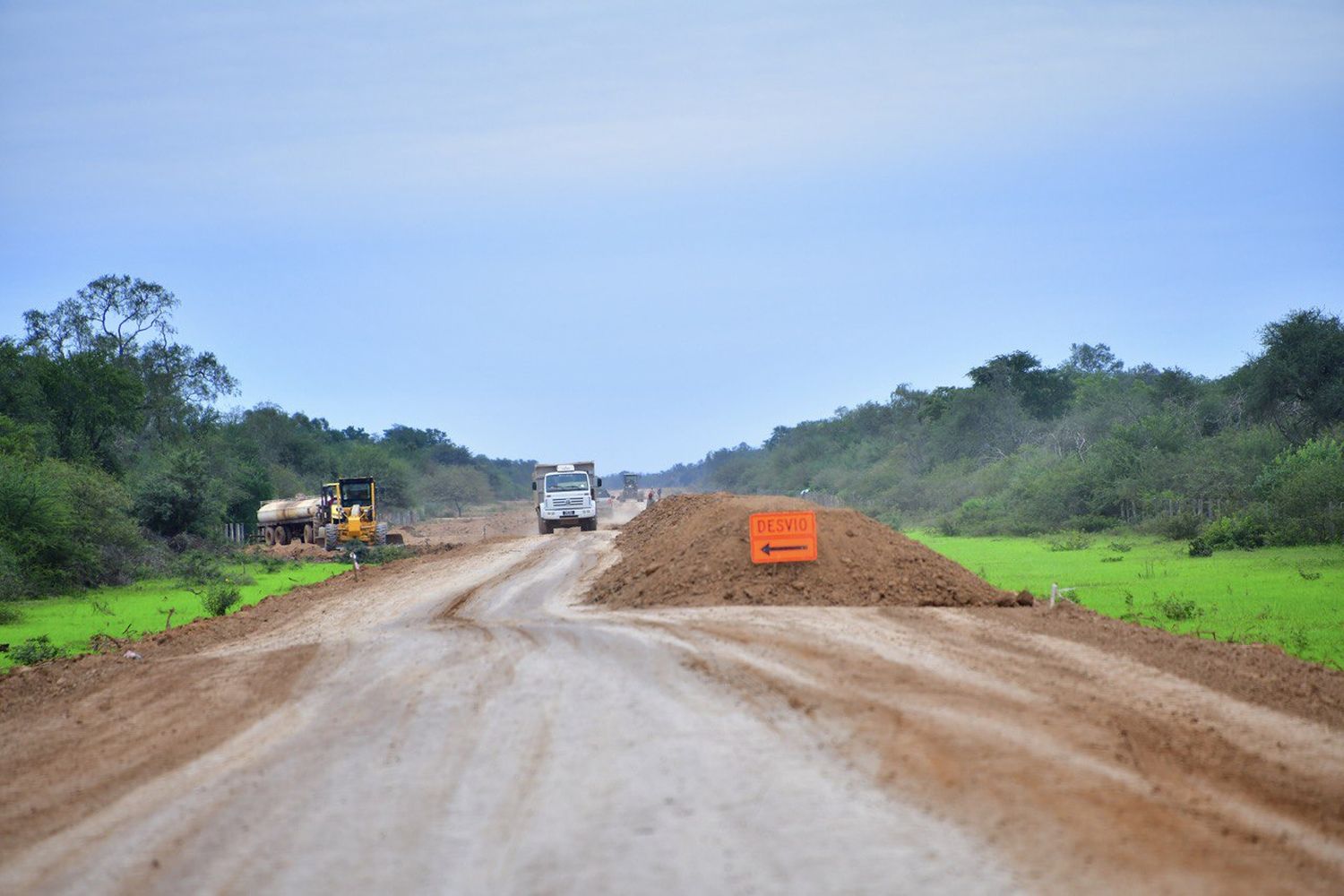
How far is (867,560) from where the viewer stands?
1905 cm

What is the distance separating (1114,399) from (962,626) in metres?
62.3

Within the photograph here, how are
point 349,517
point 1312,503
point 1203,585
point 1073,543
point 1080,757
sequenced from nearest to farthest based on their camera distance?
point 1080,757, point 1203,585, point 1312,503, point 1073,543, point 349,517

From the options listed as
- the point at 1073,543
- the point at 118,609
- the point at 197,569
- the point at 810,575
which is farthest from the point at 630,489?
the point at 810,575

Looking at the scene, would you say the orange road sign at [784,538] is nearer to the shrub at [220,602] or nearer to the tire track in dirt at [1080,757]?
the tire track in dirt at [1080,757]

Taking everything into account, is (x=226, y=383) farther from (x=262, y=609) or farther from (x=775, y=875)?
(x=775, y=875)

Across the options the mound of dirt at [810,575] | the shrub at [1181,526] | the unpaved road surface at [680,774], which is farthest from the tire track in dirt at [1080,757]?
the shrub at [1181,526]

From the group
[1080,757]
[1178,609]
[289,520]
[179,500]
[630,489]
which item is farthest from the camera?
[630,489]

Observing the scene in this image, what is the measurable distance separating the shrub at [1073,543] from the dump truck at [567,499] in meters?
18.1

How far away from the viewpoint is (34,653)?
1809cm

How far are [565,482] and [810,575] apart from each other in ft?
106

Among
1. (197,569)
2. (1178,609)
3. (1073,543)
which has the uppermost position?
(197,569)

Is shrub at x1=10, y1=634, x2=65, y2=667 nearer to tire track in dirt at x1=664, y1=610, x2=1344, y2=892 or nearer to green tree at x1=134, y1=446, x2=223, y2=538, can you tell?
tire track in dirt at x1=664, y1=610, x2=1344, y2=892

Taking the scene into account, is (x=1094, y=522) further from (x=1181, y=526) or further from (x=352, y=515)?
(x=352, y=515)

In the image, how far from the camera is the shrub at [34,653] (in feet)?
58.5
